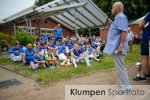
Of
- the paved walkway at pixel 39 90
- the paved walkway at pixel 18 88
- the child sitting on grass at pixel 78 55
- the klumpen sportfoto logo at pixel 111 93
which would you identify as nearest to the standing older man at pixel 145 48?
the paved walkway at pixel 39 90

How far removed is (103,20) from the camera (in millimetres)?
21500

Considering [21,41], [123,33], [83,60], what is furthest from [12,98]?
[21,41]

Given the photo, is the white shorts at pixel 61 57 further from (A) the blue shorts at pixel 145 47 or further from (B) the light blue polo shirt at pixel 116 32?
(B) the light blue polo shirt at pixel 116 32

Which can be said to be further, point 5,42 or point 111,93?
point 5,42

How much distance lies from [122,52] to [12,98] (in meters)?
3.27

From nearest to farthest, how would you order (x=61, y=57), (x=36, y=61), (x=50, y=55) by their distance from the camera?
(x=36, y=61)
(x=50, y=55)
(x=61, y=57)

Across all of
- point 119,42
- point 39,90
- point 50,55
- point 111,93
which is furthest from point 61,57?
point 119,42

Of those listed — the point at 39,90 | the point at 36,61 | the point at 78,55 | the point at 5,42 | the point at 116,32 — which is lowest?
the point at 39,90

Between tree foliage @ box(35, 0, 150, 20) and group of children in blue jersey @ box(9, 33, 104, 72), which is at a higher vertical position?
tree foliage @ box(35, 0, 150, 20)

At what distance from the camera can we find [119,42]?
498cm

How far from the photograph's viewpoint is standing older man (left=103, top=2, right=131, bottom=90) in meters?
4.85

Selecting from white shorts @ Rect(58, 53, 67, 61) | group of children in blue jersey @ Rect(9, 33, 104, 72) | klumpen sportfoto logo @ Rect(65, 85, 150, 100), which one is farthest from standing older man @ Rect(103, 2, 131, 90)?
white shorts @ Rect(58, 53, 67, 61)

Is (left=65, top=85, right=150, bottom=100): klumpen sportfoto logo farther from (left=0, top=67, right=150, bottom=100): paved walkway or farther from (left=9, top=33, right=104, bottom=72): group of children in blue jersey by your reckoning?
(left=9, top=33, right=104, bottom=72): group of children in blue jersey

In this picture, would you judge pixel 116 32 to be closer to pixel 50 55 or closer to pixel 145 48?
pixel 145 48
